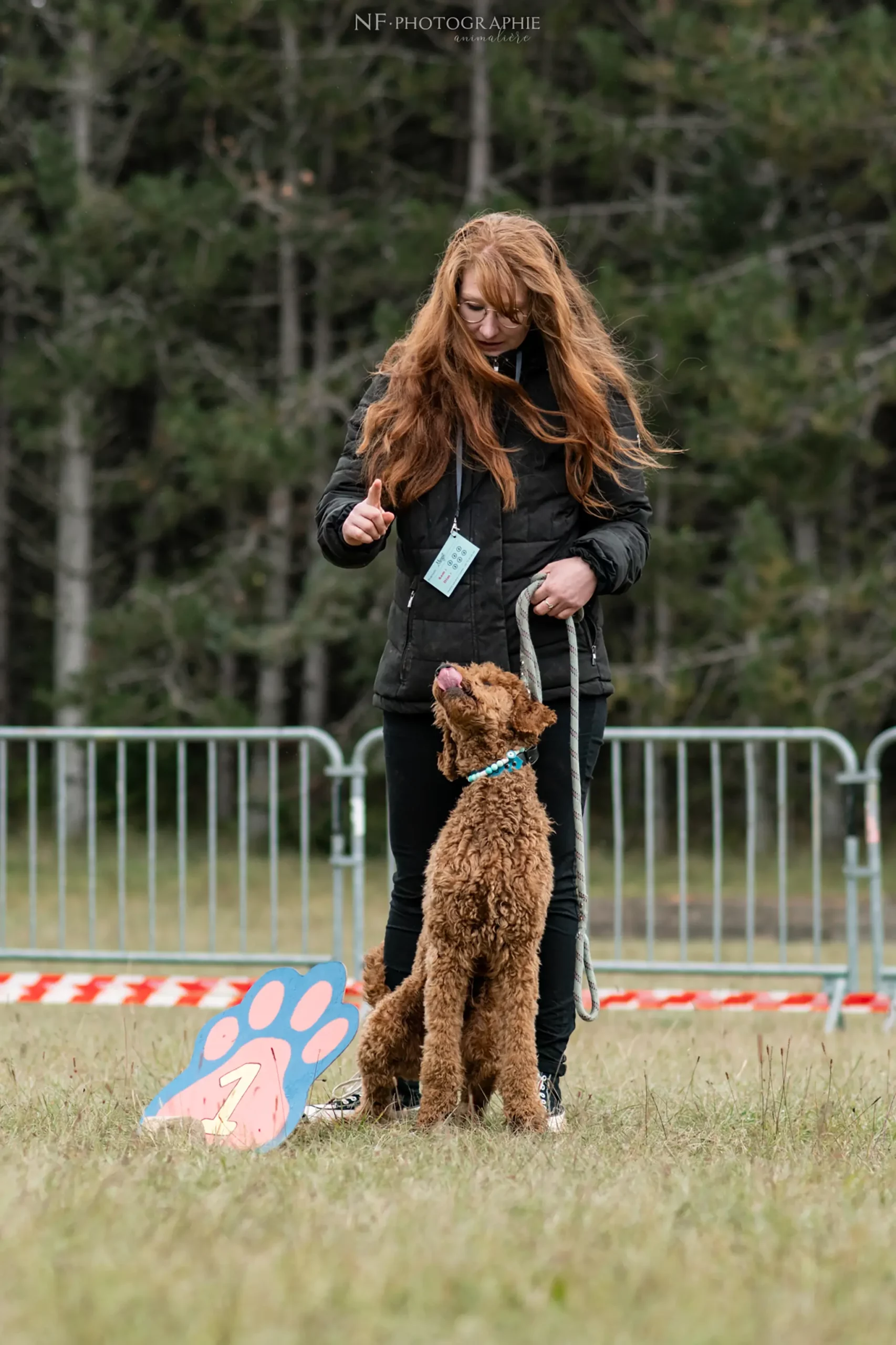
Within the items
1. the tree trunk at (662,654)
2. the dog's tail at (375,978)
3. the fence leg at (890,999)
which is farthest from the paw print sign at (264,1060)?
the tree trunk at (662,654)

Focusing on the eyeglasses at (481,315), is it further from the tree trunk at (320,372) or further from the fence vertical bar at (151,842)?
the tree trunk at (320,372)

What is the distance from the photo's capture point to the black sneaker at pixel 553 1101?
3475mm

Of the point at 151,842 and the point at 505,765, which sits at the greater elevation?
the point at 505,765

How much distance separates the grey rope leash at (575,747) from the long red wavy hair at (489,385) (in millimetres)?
260

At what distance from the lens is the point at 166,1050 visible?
457cm

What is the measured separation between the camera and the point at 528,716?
3375 millimetres

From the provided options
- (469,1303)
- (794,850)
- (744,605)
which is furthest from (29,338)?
(469,1303)

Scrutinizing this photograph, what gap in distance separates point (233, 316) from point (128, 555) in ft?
12.4

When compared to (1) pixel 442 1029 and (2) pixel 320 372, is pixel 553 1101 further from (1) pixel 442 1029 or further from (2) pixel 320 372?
(2) pixel 320 372

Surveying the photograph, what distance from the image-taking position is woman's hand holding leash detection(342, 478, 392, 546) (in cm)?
344

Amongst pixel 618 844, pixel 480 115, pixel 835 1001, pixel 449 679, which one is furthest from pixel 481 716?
pixel 480 115

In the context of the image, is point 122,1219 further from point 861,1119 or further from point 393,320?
point 393,320

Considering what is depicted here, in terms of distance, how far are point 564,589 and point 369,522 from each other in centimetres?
44

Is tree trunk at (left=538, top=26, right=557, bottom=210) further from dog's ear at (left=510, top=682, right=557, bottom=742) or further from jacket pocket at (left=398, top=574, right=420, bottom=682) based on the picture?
dog's ear at (left=510, top=682, right=557, bottom=742)
